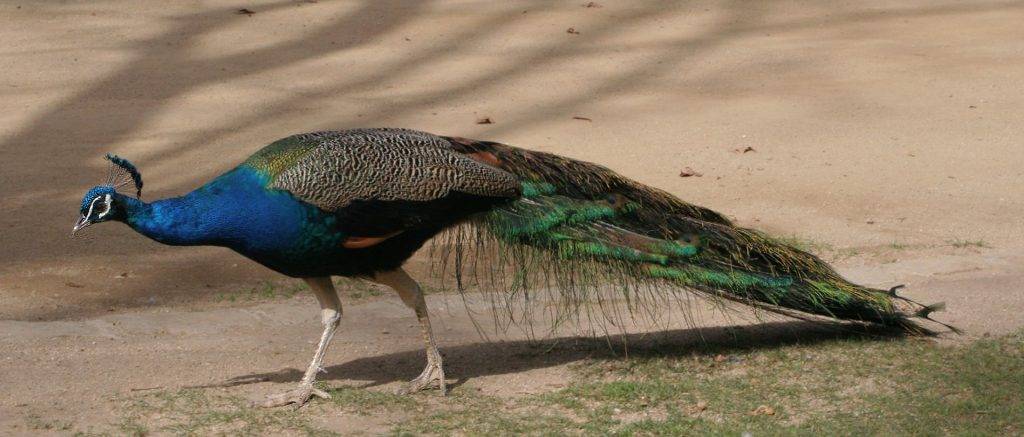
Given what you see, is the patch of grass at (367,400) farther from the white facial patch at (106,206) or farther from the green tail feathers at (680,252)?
the white facial patch at (106,206)

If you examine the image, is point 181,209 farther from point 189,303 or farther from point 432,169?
point 189,303

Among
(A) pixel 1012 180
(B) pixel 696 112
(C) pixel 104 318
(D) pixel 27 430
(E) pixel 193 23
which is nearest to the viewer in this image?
(D) pixel 27 430

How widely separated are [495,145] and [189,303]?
2.00 m

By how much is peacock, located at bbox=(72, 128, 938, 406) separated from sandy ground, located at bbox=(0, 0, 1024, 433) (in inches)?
21.7

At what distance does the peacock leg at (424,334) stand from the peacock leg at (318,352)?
22 cm

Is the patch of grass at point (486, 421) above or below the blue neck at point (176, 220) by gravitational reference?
below

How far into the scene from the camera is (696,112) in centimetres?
1013

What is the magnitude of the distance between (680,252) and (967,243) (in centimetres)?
267

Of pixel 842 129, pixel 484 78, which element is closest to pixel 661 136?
pixel 842 129

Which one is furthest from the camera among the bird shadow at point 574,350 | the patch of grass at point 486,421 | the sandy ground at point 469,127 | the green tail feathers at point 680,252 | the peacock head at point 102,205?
the sandy ground at point 469,127

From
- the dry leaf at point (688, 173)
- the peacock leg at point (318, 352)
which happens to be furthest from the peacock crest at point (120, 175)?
the dry leaf at point (688, 173)

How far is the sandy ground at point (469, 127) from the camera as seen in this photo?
5.59 metres

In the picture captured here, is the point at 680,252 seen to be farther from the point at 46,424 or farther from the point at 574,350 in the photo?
the point at 46,424

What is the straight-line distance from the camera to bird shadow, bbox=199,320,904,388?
5.24m
